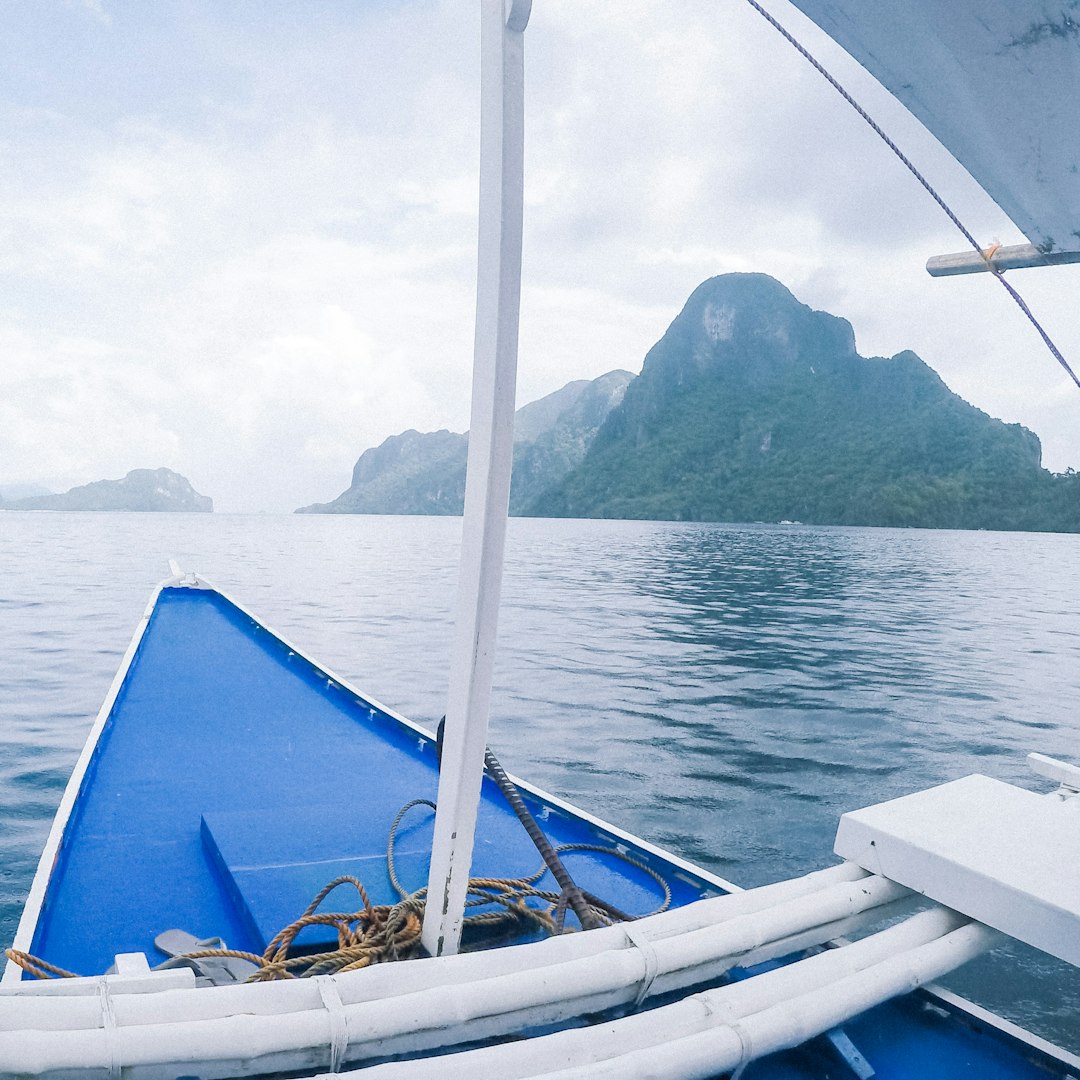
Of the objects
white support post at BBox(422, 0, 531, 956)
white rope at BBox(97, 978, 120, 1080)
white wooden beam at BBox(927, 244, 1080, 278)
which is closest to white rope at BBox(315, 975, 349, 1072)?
white rope at BBox(97, 978, 120, 1080)

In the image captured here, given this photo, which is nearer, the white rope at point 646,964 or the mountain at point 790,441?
the white rope at point 646,964

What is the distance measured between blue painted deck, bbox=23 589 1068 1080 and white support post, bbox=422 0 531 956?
0.95 metres

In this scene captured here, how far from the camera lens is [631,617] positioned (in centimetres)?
1869

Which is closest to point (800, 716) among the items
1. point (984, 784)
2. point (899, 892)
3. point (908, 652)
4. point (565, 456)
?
point (908, 652)

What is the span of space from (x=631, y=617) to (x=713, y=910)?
1640 cm

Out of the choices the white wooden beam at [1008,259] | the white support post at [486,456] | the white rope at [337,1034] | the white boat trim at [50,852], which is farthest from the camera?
the white wooden beam at [1008,259]

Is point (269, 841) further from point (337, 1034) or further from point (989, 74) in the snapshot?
point (989, 74)

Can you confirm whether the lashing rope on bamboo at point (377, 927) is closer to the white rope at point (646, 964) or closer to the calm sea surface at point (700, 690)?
the white rope at point (646, 964)

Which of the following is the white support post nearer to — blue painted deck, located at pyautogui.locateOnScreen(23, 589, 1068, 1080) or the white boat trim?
blue painted deck, located at pyautogui.locateOnScreen(23, 589, 1068, 1080)

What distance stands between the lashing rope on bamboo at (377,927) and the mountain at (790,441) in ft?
300

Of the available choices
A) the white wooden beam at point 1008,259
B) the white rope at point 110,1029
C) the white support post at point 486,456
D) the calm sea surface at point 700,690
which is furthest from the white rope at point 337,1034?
the calm sea surface at point 700,690

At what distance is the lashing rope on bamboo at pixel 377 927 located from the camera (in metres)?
2.33

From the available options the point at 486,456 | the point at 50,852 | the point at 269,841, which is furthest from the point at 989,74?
the point at 50,852

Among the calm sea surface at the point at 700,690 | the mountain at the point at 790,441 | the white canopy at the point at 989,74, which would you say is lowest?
the calm sea surface at the point at 700,690
